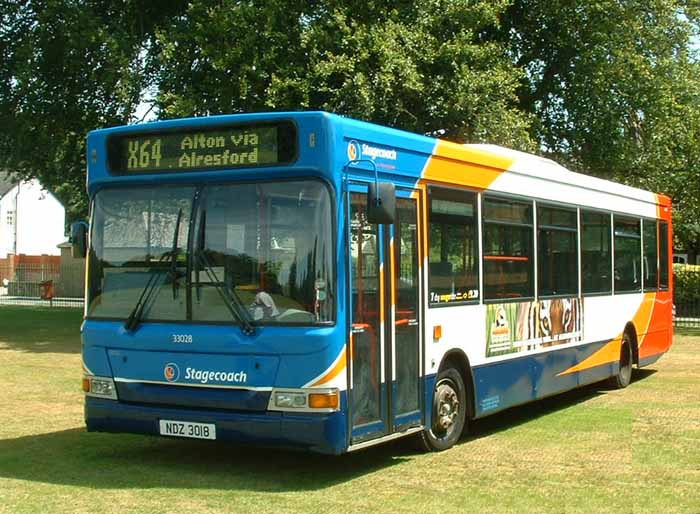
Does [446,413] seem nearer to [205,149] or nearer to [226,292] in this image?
[226,292]

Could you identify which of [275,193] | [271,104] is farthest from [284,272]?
[271,104]

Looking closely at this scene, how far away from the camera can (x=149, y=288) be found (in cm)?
880

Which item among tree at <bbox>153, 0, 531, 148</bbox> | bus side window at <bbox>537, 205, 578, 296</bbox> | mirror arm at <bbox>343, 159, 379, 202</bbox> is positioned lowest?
bus side window at <bbox>537, 205, 578, 296</bbox>

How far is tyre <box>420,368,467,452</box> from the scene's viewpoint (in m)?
9.82

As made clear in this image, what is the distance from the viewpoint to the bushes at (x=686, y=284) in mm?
39000

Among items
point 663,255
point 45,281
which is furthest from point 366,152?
A: point 45,281

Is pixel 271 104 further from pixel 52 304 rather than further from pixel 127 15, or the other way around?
pixel 52 304

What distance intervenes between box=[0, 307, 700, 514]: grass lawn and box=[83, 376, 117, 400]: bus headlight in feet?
2.15

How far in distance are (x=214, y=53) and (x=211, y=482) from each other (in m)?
16.1

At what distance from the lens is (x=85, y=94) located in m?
27.0

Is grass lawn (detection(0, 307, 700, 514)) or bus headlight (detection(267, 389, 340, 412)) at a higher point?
bus headlight (detection(267, 389, 340, 412))

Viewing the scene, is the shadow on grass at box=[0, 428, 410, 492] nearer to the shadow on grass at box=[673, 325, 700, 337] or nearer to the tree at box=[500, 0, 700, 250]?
the tree at box=[500, 0, 700, 250]

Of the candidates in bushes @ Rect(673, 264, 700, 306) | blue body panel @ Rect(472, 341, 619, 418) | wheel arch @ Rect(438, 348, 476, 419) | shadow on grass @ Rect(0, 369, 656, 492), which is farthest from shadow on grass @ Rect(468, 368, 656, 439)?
bushes @ Rect(673, 264, 700, 306)

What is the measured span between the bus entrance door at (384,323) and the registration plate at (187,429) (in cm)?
114
